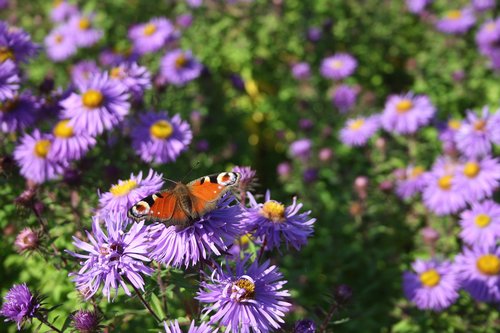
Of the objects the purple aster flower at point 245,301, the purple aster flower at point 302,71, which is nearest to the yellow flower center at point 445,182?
the purple aster flower at point 302,71

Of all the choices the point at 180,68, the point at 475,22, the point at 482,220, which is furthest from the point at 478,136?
the point at 180,68

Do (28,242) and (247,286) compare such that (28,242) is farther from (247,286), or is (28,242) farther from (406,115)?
(406,115)

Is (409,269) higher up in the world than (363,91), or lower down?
lower down

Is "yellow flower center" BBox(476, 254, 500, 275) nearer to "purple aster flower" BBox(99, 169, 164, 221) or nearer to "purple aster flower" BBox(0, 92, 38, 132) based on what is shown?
"purple aster flower" BBox(99, 169, 164, 221)

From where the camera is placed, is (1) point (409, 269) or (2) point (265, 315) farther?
(1) point (409, 269)

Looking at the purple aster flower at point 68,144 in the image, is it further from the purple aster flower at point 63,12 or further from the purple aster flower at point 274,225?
the purple aster flower at point 63,12

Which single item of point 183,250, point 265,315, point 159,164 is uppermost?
point 183,250

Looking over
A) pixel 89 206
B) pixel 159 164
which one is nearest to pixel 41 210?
pixel 89 206

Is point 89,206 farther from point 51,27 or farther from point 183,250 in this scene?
point 51,27
